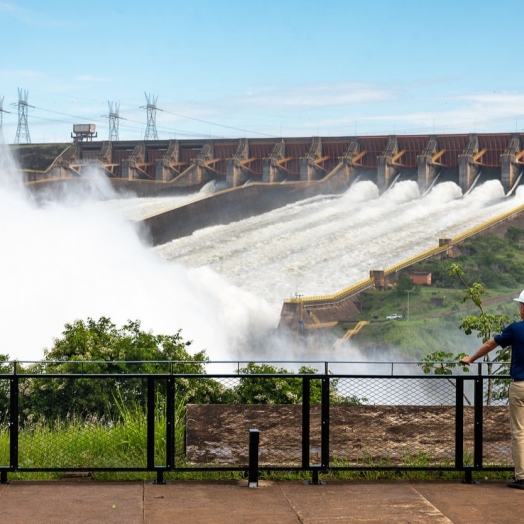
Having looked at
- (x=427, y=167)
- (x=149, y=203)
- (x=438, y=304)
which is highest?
(x=427, y=167)

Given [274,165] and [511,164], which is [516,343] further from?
[274,165]

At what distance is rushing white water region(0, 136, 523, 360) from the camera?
212 ft

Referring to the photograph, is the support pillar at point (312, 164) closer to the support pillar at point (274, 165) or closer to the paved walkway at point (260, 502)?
the support pillar at point (274, 165)

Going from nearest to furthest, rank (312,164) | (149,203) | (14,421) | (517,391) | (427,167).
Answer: (517,391) → (14,421) → (427,167) → (312,164) → (149,203)

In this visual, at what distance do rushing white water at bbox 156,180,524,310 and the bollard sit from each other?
56126 millimetres

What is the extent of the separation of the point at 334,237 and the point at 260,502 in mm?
62785

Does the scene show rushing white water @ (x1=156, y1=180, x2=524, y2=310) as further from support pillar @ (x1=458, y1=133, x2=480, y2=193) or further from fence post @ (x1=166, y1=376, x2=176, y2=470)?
fence post @ (x1=166, y1=376, x2=176, y2=470)

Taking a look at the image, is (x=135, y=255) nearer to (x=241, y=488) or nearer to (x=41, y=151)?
(x=41, y=151)

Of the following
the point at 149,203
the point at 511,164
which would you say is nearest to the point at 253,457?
the point at 511,164

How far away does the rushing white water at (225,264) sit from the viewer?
64.5 metres

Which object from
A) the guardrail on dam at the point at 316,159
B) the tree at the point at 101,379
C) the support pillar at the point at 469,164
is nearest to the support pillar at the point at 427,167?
the guardrail on dam at the point at 316,159

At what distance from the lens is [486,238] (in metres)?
69.2

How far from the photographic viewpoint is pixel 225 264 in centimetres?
6881

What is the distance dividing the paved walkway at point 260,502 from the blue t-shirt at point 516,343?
0.96m
